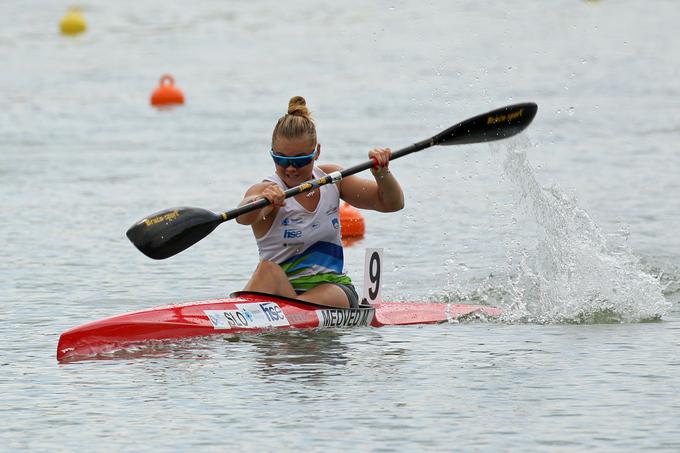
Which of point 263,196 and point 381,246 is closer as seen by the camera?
point 263,196

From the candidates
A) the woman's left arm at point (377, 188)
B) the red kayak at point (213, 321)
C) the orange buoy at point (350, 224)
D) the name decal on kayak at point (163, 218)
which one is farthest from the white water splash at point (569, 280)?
the orange buoy at point (350, 224)

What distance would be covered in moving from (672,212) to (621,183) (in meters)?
1.92

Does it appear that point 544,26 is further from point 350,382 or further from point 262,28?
point 350,382

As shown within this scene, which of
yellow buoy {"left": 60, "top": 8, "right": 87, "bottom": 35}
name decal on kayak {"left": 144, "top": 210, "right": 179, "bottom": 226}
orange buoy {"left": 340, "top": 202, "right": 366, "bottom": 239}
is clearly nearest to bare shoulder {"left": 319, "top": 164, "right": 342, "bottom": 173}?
name decal on kayak {"left": 144, "top": 210, "right": 179, "bottom": 226}

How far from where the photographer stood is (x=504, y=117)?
9.68m

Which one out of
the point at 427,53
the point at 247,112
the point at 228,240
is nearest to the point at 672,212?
the point at 228,240

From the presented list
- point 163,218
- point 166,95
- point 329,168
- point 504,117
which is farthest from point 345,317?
point 166,95

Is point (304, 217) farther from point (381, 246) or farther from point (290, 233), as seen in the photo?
point (381, 246)

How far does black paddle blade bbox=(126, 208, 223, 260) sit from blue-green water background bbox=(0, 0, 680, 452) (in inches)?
24.6

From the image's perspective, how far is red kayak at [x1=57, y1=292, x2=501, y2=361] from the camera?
800cm

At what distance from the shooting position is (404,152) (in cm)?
892

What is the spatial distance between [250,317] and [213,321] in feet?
0.73

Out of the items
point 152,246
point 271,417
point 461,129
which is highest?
point 461,129

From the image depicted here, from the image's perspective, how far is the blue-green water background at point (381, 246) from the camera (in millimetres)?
6633
